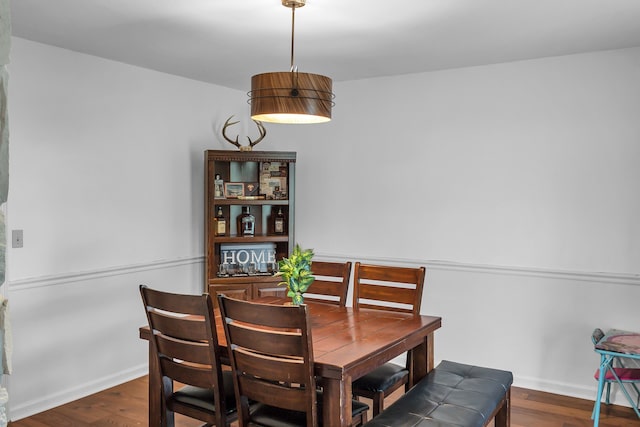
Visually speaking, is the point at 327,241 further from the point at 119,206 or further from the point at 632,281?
the point at 632,281

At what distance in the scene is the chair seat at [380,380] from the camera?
9.02ft

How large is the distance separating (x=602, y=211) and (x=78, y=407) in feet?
11.9

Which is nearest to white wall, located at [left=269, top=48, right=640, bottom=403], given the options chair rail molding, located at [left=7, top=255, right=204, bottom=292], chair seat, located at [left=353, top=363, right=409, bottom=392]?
chair rail molding, located at [left=7, top=255, right=204, bottom=292]

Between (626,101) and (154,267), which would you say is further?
(154,267)

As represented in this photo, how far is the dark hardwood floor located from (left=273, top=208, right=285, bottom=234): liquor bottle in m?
1.61

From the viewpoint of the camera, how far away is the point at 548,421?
10.8 ft

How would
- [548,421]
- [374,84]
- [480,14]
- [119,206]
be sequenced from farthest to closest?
[374,84]
[119,206]
[548,421]
[480,14]

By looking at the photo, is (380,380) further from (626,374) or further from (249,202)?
(249,202)

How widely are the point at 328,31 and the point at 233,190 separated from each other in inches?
68.4

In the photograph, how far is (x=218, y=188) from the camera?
14.3ft

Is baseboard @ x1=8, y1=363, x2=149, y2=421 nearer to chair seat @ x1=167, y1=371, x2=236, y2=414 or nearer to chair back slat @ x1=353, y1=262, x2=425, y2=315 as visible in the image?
chair seat @ x1=167, y1=371, x2=236, y2=414

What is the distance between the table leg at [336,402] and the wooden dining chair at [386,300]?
Result: 634mm

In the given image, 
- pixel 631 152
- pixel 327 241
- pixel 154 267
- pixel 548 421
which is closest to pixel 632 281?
pixel 631 152

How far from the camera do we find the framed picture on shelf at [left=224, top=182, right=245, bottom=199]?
4422 millimetres
